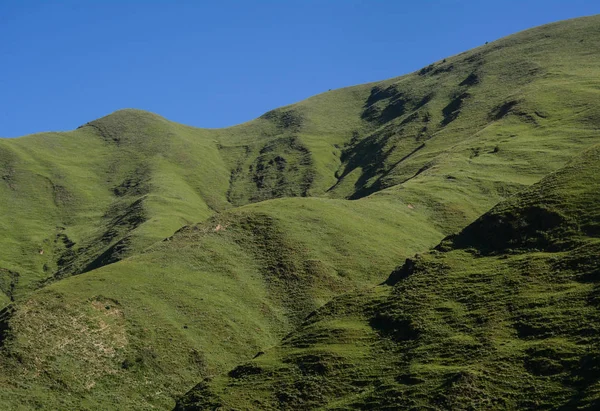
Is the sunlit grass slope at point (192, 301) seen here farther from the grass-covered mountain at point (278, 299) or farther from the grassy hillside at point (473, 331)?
the grassy hillside at point (473, 331)

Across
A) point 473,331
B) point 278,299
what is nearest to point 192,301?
point 278,299

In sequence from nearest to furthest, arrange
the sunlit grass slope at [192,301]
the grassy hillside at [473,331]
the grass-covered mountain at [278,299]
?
the grassy hillside at [473,331] < the grass-covered mountain at [278,299] < the sunlit grass slope at [192,301]

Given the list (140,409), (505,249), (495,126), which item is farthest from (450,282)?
(495,126)

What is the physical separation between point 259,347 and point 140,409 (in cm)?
1734

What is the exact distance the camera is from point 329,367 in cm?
5869

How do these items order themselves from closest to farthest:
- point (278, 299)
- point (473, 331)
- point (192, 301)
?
point (473, 331) < point (192, 301) < point (278, 299)

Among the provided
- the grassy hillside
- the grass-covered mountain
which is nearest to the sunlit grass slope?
the grass-covered mountain

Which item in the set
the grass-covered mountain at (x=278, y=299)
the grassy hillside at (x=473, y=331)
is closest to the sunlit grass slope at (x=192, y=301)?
the grass-covered mountain at (x=278, y=299)

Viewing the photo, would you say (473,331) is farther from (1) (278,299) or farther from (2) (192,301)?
(2) (192,301)

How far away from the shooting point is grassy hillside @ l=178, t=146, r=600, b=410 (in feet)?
155

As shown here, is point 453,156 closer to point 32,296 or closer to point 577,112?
point 577,112

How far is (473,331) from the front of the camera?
56000mm

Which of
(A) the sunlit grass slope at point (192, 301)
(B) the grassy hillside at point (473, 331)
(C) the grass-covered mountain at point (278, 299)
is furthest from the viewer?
(A) the sunlit grass slope at point (192, 301)

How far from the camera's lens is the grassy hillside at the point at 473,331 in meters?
47.3
